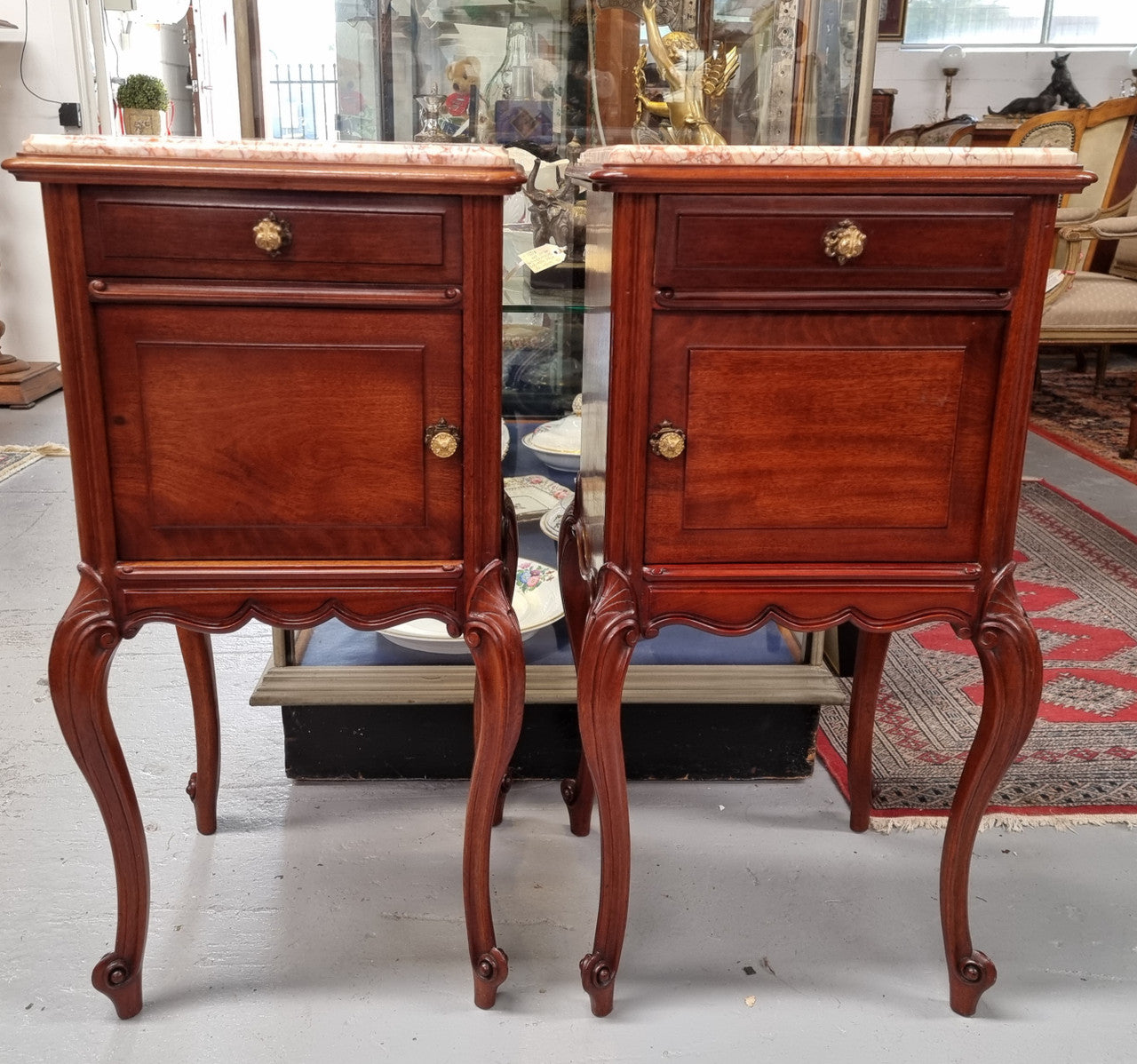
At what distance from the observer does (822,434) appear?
1060 mm

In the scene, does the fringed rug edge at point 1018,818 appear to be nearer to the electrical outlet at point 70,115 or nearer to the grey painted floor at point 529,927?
the grey painted floor at point 529,927

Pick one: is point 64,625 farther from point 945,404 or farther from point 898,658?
point 898,658

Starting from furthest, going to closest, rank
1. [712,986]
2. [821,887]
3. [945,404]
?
[821,887] → [712,986] → [945,404]

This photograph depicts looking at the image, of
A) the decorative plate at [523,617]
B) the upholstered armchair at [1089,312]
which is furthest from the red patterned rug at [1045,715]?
the upholstered armchair at [1089,312]

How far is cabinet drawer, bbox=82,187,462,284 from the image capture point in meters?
0.97

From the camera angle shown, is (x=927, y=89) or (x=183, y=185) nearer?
(x=183, y=185)

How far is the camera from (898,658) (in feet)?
7.21

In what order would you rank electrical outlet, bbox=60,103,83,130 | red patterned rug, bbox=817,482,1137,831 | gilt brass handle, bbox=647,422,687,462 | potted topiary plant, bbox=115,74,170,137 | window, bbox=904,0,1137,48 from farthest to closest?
window, bbox=904,0,1137,48
electrical outlet, bbox=60,103,83,130
potted topiary plant, bbox=115,74,170,137
red patterned rug, bbox=817,482,1137,831
gilt brass handle, bbox=647,422,687,462

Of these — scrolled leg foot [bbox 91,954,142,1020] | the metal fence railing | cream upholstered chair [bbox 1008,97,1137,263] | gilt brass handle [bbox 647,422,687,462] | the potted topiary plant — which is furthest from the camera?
cream upholstered chair [bbox 1008,97,1137,263]

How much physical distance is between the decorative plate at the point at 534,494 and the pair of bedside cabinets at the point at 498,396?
69 centimetres

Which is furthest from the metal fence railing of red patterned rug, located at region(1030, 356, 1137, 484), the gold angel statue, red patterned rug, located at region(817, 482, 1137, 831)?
red patterned rug, located at region(1030, 356, 1137, 484)

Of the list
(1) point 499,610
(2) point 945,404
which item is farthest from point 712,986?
(2) point 945,404

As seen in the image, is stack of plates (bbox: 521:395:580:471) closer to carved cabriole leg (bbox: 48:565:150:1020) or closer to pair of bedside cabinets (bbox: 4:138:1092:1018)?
pair of bedside cabinets (bbox: 4:138:1092:1018)

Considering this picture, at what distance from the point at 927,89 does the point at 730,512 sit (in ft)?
19.8
